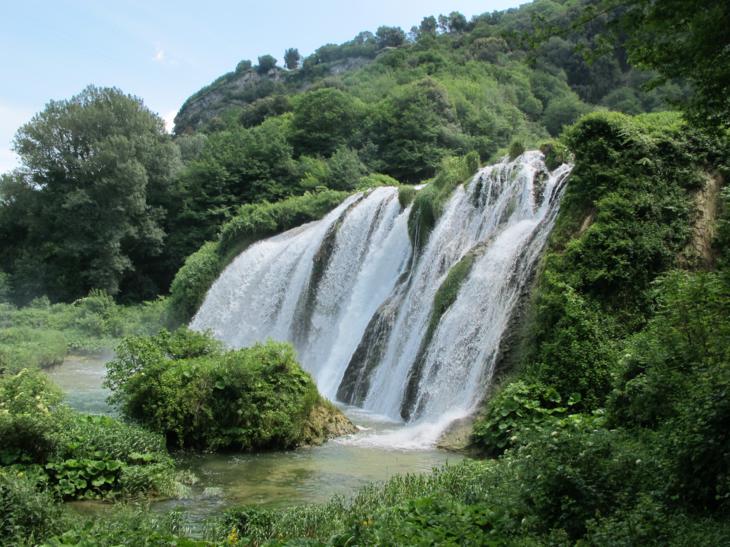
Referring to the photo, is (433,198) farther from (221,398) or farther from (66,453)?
(66,453)

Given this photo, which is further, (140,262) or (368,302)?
(140,262)

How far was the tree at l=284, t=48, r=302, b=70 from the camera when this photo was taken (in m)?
97.6

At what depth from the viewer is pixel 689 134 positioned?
12938 millimetres

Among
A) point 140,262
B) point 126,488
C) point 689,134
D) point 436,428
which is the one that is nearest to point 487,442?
point 436,428

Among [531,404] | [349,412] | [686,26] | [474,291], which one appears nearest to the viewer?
[686,26]

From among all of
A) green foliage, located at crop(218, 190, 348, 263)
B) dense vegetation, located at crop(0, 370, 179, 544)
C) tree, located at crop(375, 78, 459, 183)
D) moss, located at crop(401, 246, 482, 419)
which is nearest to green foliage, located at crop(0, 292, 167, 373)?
green foliage, located at crop(218, 190, 348, 263)

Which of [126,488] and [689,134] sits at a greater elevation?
[689,134]

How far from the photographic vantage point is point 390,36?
77375 mm

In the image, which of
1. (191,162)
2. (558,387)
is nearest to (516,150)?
(558,387)

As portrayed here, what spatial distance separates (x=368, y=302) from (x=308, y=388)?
7538 millimetres

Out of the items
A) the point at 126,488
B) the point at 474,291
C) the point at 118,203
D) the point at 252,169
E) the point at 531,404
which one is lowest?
the point at 126,488

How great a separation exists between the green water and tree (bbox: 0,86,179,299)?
26210 mm

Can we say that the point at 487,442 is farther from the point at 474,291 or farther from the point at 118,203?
the point at 118,203

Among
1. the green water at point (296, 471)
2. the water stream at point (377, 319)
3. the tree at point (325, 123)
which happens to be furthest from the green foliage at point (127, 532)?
the tree at point (325, 123)
